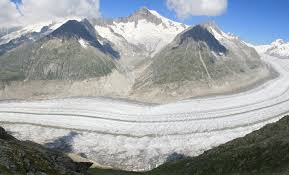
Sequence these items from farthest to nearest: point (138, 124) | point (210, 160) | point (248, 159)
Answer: point (138, 124)
point (210, 160)
point (248, 159)

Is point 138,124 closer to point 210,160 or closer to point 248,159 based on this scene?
point 210,160

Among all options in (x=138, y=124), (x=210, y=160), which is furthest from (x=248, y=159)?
(x=138, y=124)

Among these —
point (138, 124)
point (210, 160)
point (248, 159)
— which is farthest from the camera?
point (138, 124)

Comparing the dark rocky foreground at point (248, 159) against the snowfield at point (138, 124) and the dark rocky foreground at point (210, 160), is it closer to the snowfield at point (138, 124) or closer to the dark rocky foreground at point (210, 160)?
the dark rocky foreground at point (210, 160)

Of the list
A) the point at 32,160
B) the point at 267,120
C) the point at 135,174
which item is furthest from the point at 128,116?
the point at 32,160

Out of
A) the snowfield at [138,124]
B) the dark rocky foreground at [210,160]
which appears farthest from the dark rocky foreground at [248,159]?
the snowfield at [138,124]

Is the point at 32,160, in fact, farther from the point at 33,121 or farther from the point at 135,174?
the point at 33,121

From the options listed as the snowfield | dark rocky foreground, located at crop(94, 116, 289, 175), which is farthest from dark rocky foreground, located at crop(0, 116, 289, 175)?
the snowfield
